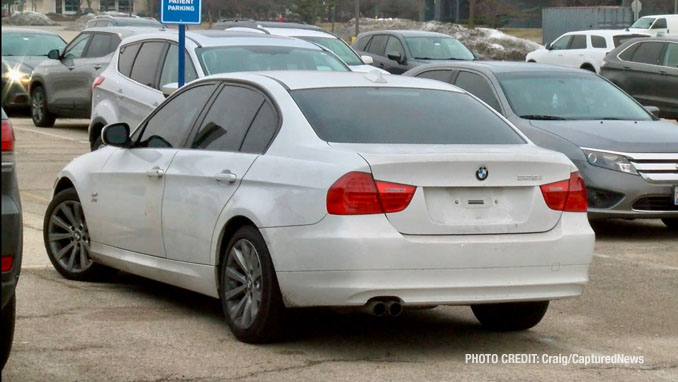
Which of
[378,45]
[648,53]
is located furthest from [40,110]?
[648,53]

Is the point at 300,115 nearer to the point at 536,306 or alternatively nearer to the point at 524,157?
the point at 524,157

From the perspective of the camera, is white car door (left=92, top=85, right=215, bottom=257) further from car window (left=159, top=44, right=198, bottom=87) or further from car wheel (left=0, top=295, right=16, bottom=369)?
car window (left=159, top=44, right=198, bottom=87)

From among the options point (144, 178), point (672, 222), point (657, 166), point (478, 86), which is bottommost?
point (672, 222)

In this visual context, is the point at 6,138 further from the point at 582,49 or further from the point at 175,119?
the point at 582,49

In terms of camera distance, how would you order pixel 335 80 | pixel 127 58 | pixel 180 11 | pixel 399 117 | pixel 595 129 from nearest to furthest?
pixel 399 117 < pixel 335 80 < pixel 595 129 < pixel 180 11 < pixel 127 58

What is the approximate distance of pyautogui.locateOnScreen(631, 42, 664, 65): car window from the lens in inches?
1014

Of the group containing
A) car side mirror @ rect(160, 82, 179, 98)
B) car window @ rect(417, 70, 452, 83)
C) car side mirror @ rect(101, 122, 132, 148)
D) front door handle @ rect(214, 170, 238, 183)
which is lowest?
front door handle @ rect(214, 170, 238, 183)

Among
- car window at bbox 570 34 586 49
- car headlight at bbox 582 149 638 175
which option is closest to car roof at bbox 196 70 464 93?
car headlight at bbox 582 149 638 175

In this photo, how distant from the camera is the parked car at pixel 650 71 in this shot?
82.0 feet

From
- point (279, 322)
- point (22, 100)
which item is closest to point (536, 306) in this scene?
point (279, 322)

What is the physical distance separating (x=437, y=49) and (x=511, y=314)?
21.3 metres

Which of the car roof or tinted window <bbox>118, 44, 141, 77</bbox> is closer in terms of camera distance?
the car roof

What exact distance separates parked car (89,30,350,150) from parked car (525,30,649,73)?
2482cm

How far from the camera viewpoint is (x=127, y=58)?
15062 mm
